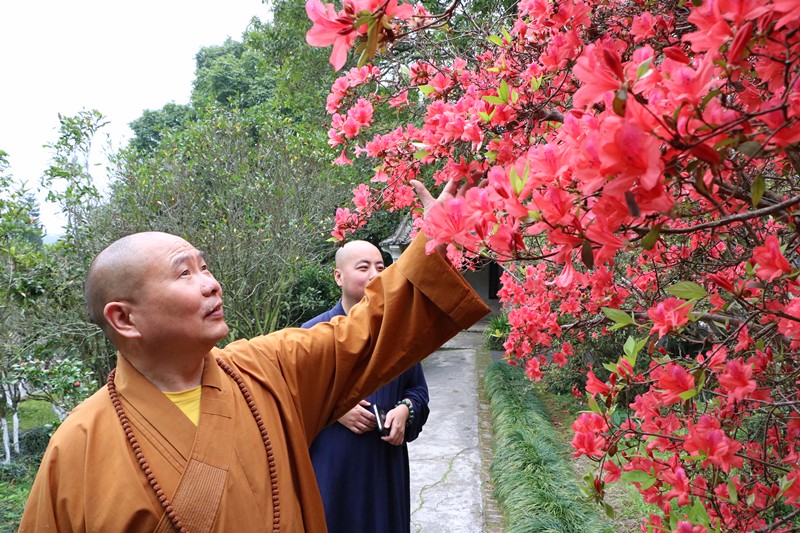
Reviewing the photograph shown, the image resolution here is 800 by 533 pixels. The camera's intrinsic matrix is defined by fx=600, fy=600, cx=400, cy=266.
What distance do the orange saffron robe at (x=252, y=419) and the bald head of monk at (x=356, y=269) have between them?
81cm

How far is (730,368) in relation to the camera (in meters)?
1.39

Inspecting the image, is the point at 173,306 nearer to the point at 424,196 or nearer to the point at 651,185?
the point at 424,196

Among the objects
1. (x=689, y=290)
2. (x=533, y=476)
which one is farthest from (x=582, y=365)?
(x=689, y=290)

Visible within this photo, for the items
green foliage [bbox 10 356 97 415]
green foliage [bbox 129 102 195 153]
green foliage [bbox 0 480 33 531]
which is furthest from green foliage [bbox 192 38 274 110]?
green foliage [bbox 10 356 97 415]

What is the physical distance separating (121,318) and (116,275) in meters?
0.11

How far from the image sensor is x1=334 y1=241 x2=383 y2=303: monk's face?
2701 millimetres

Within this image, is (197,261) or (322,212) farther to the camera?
(322,212)

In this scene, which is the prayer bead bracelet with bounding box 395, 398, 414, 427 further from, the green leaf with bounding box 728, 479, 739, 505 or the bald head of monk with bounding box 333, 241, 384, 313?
the green leaf with bounding box 728, 479, 739, 505

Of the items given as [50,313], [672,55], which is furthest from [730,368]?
[50,313]

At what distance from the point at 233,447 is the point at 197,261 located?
50 cm

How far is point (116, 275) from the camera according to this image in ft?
5.08

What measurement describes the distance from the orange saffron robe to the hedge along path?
2606 millimetres

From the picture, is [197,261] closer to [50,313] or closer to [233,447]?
[233,447]

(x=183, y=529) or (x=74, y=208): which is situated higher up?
(x=74, y=208)
